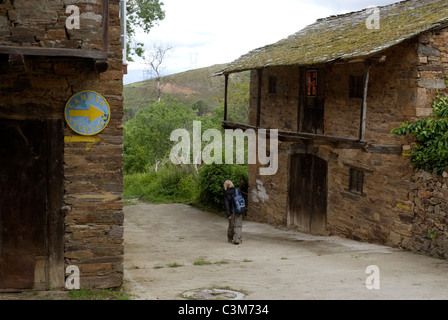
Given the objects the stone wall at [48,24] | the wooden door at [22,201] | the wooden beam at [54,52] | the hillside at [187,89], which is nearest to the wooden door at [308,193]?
the stone wall at [48,24]

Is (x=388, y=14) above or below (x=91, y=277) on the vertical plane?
above

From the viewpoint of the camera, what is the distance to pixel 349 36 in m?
12.4

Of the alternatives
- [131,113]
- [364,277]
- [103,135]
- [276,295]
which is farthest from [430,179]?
[131,113]

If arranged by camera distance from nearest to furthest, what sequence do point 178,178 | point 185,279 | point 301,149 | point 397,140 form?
point 185,279 < point 397,140 < point 301,149 < point 178,178

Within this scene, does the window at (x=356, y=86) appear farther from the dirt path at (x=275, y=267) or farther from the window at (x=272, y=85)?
the window at (x=272, y=85)

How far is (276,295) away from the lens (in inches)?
266

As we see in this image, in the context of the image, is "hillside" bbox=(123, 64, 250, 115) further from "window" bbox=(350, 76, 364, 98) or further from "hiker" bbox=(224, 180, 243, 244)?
"hiker" bbox=(224, 180, 243, 244)

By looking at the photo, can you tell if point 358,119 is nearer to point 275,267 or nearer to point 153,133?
point 275,267

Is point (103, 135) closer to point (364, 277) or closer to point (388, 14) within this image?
point (364, 277)

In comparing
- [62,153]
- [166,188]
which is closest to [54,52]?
[62,153]

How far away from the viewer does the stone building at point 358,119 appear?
10.1 m

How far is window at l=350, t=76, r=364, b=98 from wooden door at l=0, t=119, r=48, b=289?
7634 mm

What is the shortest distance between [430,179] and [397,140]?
117 cm

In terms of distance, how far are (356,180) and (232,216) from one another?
3.04 m
